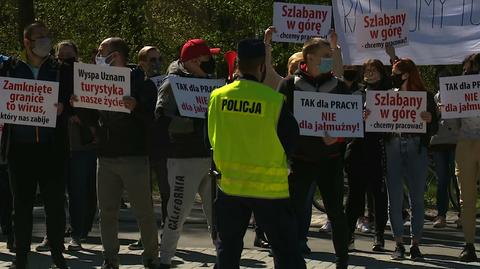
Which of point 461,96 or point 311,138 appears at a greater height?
point 461,96

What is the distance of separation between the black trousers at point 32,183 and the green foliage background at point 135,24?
1759 centimetres

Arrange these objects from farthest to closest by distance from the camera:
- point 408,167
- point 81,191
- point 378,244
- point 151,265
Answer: point 81,191 → point 378,244 → point 408,167 → point 151,265

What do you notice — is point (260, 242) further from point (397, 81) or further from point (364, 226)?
point (397, 81)

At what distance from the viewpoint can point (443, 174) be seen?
12945mm

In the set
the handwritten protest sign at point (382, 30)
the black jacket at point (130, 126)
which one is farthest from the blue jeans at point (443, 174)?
the black jacket at point (130, 126)

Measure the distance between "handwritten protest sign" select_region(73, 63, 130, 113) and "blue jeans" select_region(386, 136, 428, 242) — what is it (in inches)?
106

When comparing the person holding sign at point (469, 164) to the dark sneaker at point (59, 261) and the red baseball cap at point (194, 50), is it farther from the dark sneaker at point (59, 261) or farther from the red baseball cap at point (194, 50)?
the dark sneaker at point (59, 261)

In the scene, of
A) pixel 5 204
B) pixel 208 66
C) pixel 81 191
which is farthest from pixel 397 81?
pixel 5 204

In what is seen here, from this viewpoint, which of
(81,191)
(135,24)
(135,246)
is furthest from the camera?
(135,24)

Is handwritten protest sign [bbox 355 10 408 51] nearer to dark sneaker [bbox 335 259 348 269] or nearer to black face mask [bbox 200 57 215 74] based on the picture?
black face mask [bbox 200 57 215 74]

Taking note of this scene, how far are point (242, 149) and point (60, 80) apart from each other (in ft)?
9.01

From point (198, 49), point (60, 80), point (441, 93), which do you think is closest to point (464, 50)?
point (441, 93)

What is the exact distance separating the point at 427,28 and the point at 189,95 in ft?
11.1

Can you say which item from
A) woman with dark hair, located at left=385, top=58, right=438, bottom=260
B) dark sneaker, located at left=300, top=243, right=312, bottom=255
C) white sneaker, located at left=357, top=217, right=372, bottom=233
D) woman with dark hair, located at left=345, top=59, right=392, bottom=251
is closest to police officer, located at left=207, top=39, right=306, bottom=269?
dark sneaker, located at left=300, top=243, right=312, bottom=255
